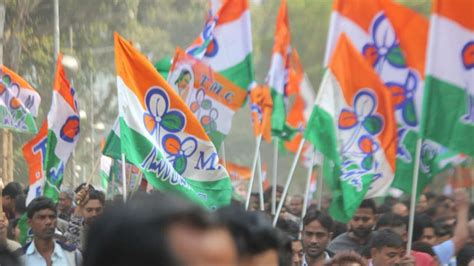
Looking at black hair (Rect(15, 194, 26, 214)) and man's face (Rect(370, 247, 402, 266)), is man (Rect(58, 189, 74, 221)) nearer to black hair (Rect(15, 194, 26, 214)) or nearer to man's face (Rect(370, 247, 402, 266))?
black hair (Rect(15, 194, 26, 214))

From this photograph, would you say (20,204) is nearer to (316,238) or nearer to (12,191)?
(12,191)

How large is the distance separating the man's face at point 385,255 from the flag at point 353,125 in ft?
8.61

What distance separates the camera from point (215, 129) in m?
11.6

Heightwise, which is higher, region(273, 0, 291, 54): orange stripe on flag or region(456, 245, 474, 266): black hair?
region(273, 0, 291, 54): orange stripe on flag

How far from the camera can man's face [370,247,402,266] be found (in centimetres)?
709

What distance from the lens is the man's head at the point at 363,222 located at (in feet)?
28.3

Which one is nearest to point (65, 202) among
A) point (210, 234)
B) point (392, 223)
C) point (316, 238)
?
point (392, 223)

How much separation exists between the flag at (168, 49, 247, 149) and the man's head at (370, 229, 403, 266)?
13.4 feet

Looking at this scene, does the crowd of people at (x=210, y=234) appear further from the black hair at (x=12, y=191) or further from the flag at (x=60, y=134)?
the flag at (x=60, y=134)

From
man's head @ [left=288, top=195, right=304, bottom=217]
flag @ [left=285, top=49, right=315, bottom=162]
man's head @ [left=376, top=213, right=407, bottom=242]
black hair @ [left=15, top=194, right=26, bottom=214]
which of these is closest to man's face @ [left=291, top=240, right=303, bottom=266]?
man's head @ [left=376, top=213, right=407, bottom=242]

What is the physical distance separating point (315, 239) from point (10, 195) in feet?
14.0

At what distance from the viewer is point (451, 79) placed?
878 cm

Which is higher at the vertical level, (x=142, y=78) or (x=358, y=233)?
(x=142, y=78)

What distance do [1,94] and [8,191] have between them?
911 mm
